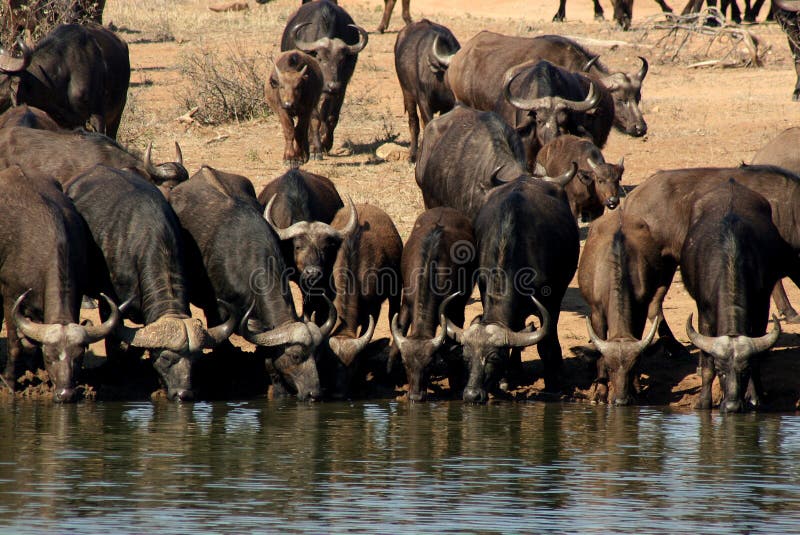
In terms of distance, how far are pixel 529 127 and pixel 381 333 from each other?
3912 mm

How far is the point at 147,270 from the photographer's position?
11.8 meters

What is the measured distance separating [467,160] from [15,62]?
607 centimetres

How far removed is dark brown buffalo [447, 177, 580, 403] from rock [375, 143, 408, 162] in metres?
7.64

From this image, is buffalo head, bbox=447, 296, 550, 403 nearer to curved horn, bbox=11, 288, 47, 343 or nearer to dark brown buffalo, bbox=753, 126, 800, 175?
curved horn, bbox=11, 288, 47, 343

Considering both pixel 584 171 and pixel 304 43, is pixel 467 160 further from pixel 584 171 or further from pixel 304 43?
pixel 304 43

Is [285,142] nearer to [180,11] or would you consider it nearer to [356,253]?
[356,253]

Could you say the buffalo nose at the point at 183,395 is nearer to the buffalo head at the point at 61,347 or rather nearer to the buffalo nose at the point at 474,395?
the buffalo head at the point at 61,347

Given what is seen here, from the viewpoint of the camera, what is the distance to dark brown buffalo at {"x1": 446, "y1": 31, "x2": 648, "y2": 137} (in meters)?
18.7

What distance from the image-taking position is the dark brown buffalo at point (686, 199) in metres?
12.2

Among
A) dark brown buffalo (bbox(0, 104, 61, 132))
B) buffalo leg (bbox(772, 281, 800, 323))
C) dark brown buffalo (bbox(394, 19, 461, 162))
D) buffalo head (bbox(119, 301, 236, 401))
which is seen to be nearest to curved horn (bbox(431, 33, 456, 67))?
dark brown buffalo (bbox(394, 19, 461, 162))

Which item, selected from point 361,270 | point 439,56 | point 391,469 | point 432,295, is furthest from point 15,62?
point 391,469

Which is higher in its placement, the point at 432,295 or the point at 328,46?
the point at 328,46

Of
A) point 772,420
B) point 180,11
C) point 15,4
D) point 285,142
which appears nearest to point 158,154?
point 285,142

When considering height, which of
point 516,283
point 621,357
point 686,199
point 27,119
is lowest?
point 621,357
